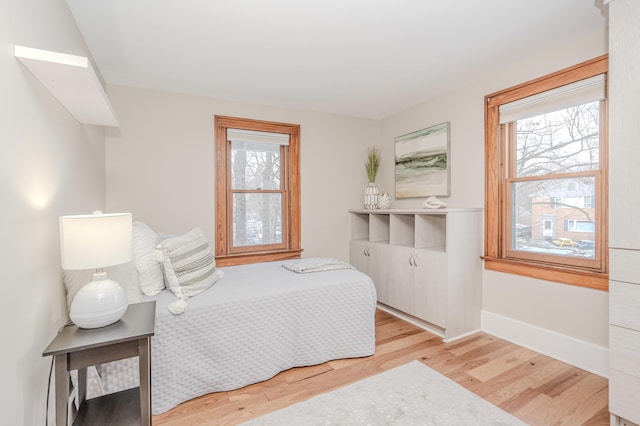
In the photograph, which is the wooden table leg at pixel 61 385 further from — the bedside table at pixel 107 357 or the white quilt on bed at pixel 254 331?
the white quilt on bed at pixel 254 331

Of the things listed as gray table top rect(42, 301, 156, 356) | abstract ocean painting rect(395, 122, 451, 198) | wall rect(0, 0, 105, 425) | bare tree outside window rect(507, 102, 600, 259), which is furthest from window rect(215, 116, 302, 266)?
bare tree outside window rect(507, 102, 600, 259)

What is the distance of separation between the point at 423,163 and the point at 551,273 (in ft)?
5.46

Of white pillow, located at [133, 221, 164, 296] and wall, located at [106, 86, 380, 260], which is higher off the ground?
wall, located at [106, 86, 380, 260]

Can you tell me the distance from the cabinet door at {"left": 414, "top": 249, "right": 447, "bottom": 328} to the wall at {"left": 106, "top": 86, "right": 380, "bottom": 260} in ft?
4.17

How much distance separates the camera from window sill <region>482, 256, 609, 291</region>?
7.00 feet

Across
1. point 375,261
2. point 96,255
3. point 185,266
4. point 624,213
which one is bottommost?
point 375,261

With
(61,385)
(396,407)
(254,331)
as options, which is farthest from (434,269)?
(61,385)

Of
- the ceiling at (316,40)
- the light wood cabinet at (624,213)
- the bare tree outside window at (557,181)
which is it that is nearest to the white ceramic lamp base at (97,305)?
the ceiling at (316,40)

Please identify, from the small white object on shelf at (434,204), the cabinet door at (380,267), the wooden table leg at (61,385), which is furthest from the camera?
the cabinet door at (380,267)

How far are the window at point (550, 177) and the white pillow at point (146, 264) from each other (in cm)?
283

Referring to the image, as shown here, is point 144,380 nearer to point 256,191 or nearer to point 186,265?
point 186,265

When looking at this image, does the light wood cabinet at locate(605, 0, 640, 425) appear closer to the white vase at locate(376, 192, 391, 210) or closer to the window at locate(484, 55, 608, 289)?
the window at locate(484, 55, 608, 289)

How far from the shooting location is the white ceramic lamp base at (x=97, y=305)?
4.45 feet

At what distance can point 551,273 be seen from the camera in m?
2.39
